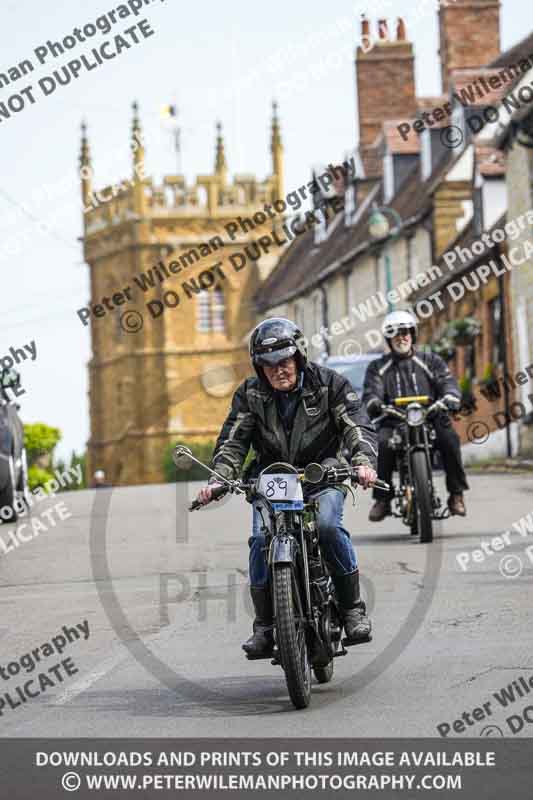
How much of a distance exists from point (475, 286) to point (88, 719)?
122ft

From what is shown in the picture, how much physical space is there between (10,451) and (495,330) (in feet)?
68.3

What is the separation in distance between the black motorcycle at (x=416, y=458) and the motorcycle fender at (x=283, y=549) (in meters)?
7.89

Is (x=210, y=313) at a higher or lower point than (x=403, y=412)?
higher

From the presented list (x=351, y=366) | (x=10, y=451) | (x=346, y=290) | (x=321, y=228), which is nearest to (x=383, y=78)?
(x=346, y=290)

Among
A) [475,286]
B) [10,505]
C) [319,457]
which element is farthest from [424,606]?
[475,286]

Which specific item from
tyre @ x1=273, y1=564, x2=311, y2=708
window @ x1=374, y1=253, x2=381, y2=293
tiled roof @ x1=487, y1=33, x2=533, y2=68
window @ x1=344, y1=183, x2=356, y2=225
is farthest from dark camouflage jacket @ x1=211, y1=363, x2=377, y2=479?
window @ x1=344, y1=183, x2=356, y2=225

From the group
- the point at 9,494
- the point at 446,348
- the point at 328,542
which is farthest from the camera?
the point at 446,348

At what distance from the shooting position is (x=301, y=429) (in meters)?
8.53

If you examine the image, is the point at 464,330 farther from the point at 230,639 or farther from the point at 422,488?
the point at 230,639

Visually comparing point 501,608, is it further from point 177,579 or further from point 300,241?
point 300,241

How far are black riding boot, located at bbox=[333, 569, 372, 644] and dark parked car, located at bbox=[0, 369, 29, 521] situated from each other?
51.0 ft

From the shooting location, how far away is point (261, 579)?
8156 millimetres

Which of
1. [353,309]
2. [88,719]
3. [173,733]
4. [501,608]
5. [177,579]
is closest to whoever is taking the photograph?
[173,733]
